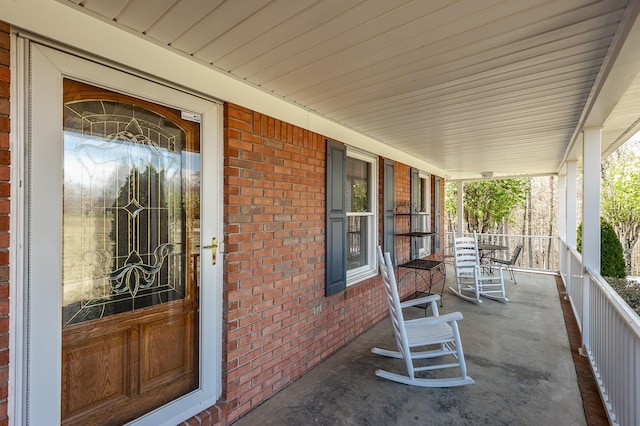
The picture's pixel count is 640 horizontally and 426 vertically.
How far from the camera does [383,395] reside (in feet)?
8.23

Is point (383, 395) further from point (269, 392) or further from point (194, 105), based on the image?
point (194, 105)

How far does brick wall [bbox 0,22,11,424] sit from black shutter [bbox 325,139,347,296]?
231 centimetres

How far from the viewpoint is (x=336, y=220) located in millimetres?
3326

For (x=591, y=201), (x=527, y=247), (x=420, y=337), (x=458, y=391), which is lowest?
(x=458, y=391)

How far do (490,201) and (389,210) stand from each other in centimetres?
778

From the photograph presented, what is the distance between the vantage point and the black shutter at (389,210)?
14.1ft

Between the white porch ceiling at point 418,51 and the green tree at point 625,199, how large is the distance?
754cm

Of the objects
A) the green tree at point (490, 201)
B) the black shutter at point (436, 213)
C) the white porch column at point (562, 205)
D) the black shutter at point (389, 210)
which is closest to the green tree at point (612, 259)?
the white porch column at point (562, 205)

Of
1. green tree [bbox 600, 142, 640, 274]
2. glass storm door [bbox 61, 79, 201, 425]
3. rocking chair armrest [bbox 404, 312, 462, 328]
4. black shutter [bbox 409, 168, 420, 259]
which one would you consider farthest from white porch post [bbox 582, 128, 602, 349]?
green tree [bbox 600, 142, 640, 274]

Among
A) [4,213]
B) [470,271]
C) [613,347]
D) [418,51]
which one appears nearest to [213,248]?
[4,213]

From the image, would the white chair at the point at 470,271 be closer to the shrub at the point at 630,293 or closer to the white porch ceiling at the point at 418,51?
the shrub at the point at 630,293

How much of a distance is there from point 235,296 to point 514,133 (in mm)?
3642

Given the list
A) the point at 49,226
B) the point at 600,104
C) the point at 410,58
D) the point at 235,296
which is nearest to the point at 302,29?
the point at 410,58

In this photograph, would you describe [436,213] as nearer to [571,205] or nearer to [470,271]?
[470,271]
